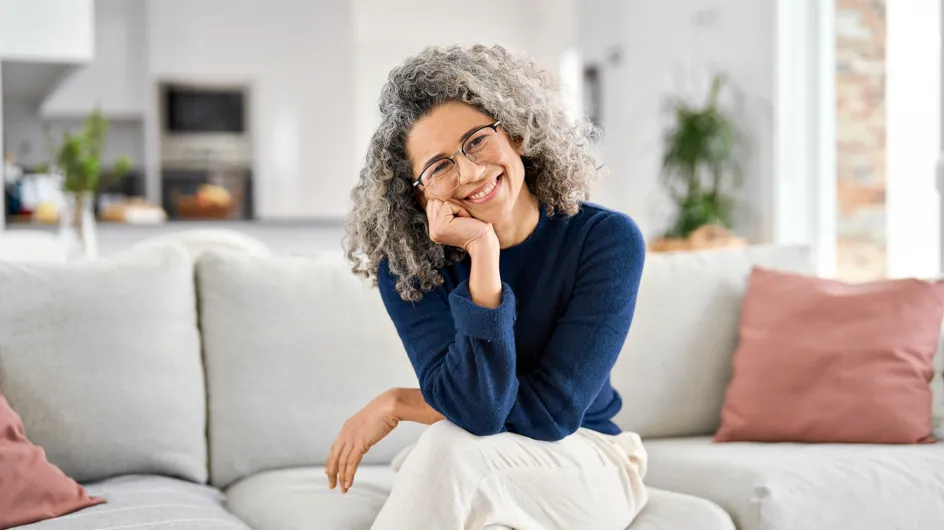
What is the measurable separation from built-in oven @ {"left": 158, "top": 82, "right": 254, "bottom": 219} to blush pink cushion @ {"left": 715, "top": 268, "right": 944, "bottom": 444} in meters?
5.61

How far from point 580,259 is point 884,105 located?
312 centimetres

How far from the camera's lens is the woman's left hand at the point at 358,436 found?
61.6 inches

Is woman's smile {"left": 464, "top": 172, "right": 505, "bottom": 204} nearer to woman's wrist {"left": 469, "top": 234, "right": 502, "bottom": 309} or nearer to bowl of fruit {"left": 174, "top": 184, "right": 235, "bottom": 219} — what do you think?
woman's wrist {"left": 469, "top": 234, "right": 502, "bottom": 309}

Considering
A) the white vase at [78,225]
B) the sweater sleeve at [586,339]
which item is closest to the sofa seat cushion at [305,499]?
the sweater sleeve at [586,339]

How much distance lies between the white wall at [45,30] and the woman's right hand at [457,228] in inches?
72.4

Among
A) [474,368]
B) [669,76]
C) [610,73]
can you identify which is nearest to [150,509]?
[474,368]

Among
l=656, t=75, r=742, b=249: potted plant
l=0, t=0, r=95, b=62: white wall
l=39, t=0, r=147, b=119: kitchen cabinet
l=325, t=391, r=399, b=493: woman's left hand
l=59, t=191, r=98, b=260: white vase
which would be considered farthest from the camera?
l=39, t=0, r=147, b=119: kitchen cabinet

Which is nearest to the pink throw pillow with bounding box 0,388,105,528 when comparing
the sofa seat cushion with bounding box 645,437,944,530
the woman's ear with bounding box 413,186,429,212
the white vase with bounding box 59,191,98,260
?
the woman's ear with bounding box 413,186,429,212

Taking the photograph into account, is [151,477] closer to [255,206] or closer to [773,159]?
[773,159]

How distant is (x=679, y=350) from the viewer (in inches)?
87.8

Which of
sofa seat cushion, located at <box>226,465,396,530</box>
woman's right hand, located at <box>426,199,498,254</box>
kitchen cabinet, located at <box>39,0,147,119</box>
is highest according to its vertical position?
kitchen cabinet, located at <box>39,0,147,119</box>

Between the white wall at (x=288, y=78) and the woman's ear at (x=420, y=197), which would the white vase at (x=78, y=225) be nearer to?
the woman's ear at (x=420, y=197)

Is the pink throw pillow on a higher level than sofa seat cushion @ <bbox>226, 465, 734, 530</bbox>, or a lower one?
higher

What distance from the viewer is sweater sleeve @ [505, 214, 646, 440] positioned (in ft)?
4.79
